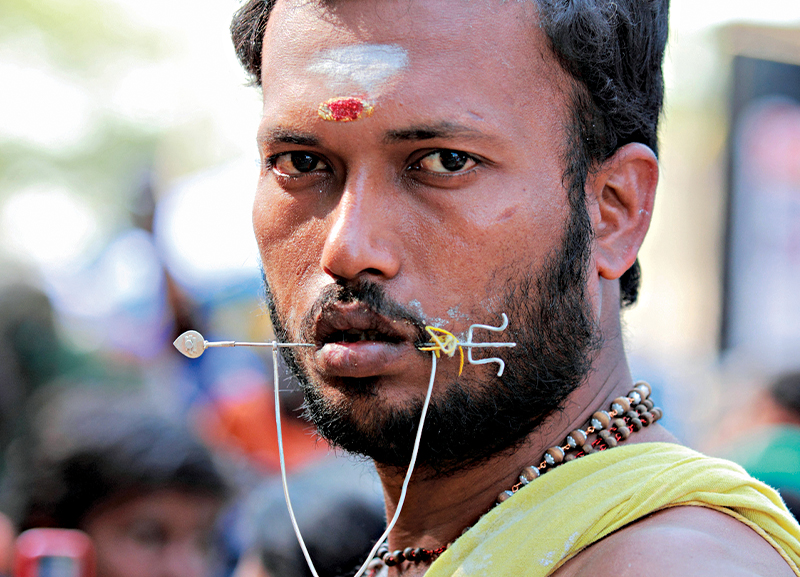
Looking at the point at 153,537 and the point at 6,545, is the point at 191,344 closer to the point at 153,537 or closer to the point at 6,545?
the point at 153,537

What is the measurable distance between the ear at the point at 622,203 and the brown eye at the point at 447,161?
42 cm

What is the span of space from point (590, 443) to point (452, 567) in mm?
511

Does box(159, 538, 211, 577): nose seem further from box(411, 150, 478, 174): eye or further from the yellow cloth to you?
box(411, 150, 478, 174): eye

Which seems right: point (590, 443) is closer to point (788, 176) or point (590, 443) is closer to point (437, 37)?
point (437, 37)

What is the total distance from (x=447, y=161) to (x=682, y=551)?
3.45 feet

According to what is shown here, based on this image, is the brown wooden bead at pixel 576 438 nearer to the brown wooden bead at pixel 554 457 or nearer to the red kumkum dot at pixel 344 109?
the brown wooden bead at pixel 554 457

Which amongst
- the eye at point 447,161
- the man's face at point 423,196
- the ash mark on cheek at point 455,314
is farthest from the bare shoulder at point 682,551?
the eye at point 447,161

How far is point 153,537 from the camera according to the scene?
371 cm

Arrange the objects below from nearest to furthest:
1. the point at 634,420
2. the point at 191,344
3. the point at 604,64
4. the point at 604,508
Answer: the point at 604,508 → the point at 191,344 → the point at 634,420 → the point at 604,64

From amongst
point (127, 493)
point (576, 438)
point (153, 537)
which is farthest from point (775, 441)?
point (127, 493)

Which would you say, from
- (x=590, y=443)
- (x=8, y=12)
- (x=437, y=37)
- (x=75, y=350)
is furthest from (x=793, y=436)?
(x=8, y=12)

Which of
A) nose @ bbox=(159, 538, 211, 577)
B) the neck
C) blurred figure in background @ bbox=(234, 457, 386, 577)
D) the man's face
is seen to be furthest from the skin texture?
the man's face

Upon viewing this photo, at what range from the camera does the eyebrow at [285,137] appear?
2.17 m

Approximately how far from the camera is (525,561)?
178cm
